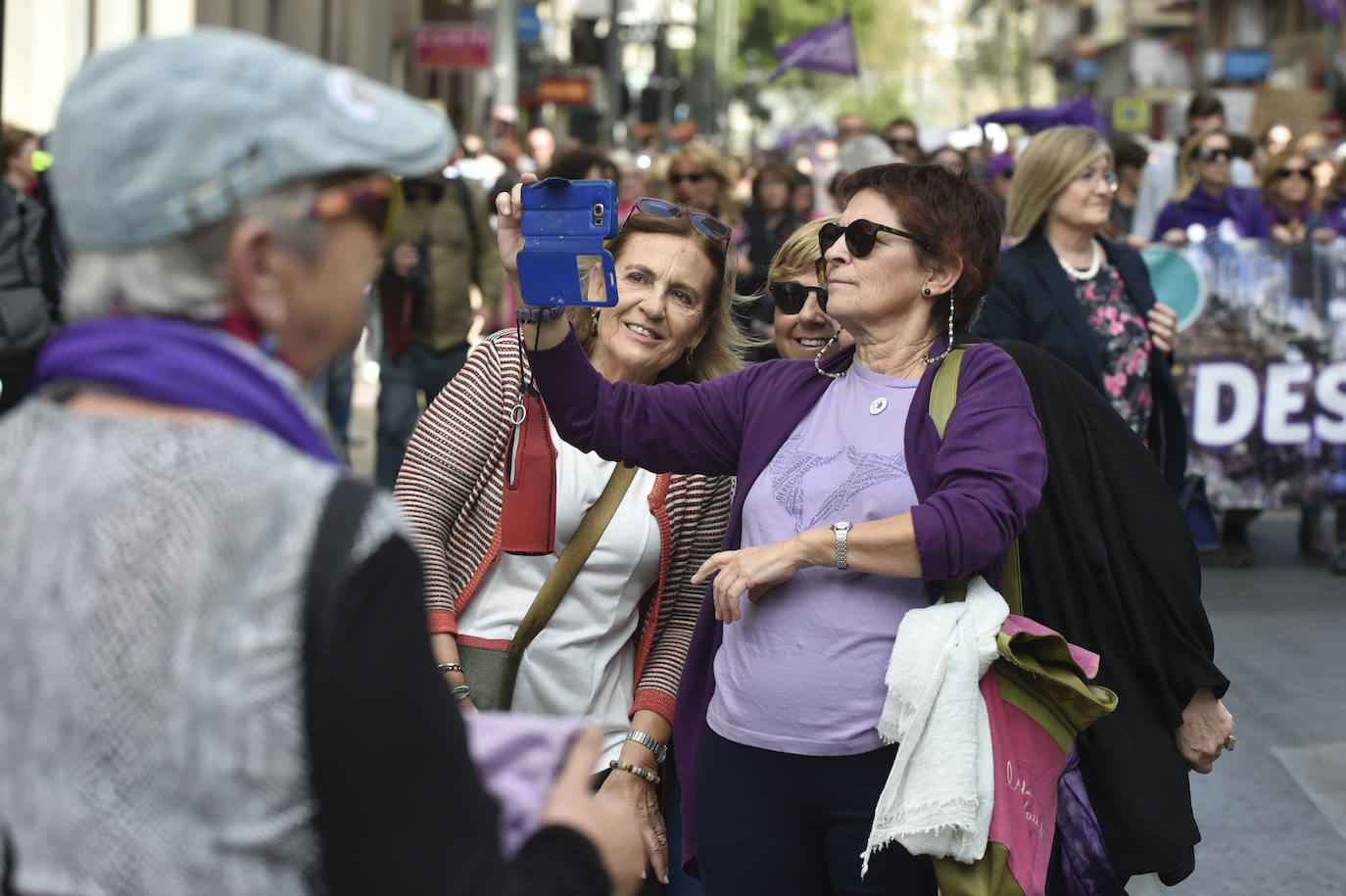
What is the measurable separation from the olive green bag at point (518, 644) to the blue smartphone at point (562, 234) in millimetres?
558

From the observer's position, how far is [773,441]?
3.07 m

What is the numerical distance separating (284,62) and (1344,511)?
29.9ft

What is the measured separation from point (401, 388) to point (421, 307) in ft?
1.59

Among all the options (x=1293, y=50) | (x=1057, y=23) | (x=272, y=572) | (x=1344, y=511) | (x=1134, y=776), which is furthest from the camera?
(x=1057, y=23)

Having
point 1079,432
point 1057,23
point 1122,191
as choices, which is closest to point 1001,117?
point 1122,191

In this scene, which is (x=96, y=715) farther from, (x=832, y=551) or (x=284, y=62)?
(x=832, y=551)

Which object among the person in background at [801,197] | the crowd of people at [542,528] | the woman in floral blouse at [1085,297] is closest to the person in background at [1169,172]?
the person in background at [801,197]

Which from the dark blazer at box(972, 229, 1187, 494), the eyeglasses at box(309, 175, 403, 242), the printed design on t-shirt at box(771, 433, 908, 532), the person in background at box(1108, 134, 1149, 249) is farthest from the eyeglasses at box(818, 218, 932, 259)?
the person in background at box(1108, 134, 1149, 249)

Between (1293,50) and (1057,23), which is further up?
(1057,23)

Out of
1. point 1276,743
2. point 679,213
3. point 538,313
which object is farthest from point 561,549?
point 1276,743

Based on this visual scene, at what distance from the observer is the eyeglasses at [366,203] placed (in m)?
1.52

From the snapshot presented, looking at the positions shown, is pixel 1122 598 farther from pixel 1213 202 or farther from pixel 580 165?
pixel 1213 202

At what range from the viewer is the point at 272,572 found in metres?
1.41

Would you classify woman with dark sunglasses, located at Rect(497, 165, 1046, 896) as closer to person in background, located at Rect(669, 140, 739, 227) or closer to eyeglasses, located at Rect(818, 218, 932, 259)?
eyeglasses, located at Rect(818, 218, 932, 259)
